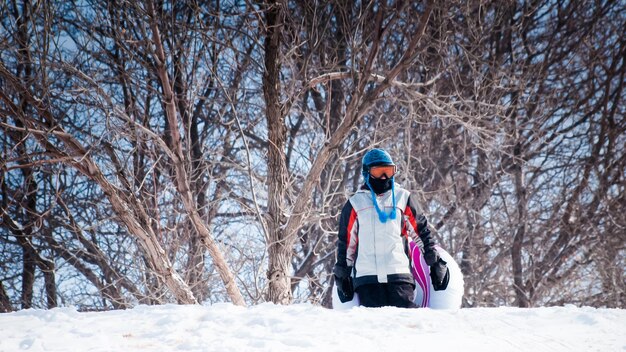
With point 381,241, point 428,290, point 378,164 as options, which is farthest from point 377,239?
point 428,290

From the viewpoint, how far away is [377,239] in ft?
14.6

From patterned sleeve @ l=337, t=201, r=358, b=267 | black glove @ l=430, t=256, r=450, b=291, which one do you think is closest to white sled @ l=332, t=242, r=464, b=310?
black glove @ l=430, t=256, r=450, b=291

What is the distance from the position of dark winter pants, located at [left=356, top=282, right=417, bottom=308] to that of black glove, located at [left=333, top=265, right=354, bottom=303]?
0.51 feet

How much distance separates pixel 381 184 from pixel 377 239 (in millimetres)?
463

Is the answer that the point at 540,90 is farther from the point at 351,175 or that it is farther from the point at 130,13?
the point at 130,13

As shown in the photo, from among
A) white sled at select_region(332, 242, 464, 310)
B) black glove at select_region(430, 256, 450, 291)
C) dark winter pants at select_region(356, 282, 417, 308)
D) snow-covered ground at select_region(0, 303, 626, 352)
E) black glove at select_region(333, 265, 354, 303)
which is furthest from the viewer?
white sled at select_region(332, 242, 464, 310)

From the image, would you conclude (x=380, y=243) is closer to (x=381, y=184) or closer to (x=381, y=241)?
(x=381, y=241)

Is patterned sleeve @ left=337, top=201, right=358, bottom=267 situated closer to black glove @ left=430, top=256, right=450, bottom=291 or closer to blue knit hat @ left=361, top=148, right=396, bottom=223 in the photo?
blue knit hat @ left=361, top=148, right=396, bottom=223

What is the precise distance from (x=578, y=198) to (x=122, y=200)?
10.5m

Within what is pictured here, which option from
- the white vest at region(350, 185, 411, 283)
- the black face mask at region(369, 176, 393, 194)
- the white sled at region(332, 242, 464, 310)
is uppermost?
the black face mask at region(369, 176, 393, 194)

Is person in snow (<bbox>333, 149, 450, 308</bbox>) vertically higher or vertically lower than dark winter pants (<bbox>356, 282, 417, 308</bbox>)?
higher

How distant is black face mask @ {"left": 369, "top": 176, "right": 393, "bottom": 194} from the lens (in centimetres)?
461

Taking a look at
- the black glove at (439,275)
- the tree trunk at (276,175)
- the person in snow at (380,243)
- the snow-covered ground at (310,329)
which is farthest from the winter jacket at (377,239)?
the tree trunk at (276,175)

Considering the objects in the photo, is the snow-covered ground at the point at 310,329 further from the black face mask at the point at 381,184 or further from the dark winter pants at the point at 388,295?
the black face mask at the point at 381,184
